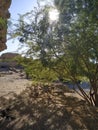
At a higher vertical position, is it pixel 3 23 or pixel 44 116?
pixel 3 23

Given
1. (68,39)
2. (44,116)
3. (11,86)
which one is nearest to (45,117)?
(44,116)

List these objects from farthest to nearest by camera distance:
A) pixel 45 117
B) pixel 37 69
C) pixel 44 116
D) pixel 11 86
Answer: pixel 11 86, pixel 37 69, pixel 44 116, pixel 45 117

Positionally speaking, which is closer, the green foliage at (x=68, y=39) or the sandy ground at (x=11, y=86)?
the green foliage at (x=68, y=39)

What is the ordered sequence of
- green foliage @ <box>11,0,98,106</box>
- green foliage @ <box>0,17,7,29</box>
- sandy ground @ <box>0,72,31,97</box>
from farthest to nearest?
sandy ground @ <box>0,72,31,97</box>, green foliage @ <box>0,17,7,29</box>, green foliage @ <box>11,0,98,106</box>

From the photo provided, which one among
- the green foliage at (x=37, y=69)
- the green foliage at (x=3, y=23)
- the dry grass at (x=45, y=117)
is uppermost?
the green foliage at (x=3, y=23)

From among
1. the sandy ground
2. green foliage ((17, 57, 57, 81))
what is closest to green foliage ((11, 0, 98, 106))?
green foliage ((17, 57, 57, 81))

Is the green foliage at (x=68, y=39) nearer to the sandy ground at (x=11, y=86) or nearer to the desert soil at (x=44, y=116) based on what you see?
the desert soil at (x=44, y=116)

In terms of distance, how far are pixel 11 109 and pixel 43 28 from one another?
4.05 metres

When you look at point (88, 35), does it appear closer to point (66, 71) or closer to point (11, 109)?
point (66, 71)

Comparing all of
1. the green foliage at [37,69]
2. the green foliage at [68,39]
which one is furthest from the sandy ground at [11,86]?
the green foliage at [68,39]

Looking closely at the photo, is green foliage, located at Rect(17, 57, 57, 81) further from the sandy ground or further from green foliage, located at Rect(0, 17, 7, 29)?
green foliage, located at Rect(0, 17, 7, 29)

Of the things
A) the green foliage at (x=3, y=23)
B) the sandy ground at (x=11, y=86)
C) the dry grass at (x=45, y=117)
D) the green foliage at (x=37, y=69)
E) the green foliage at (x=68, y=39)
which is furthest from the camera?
the sandy ground at (x=11, y=86)

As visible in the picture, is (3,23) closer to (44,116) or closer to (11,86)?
(44,116)

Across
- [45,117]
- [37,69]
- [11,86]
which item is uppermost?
[37,69]
